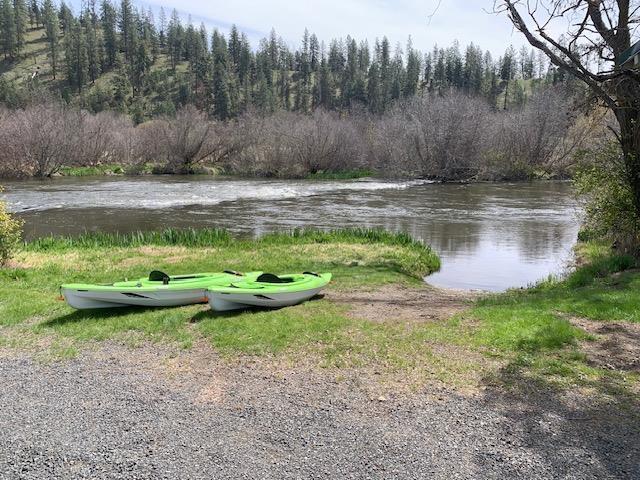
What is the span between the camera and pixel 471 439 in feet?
14.6

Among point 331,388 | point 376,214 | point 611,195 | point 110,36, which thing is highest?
point 110,36

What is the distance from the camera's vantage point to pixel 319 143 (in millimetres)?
52594

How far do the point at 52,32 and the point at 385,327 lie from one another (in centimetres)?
14646

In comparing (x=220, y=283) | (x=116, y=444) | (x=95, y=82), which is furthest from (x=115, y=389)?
(x=95, y=82)

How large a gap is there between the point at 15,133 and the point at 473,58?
104 m

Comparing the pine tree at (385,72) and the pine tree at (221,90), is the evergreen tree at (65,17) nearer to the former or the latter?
the pine tree at (221,90)

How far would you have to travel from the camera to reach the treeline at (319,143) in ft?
152

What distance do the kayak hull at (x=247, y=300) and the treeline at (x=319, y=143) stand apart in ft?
116

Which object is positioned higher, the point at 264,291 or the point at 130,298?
the point at 264,291

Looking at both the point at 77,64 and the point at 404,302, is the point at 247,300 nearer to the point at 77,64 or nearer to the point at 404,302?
the point at 404,302

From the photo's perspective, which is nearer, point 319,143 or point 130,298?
point 130,298

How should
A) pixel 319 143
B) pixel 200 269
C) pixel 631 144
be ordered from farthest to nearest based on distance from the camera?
1. pixel 319 143
2. pixel 200 269
3. pixel 631 144

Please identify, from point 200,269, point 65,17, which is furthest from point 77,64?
point 200,269

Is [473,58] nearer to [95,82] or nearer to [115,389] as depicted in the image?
[95,82]
